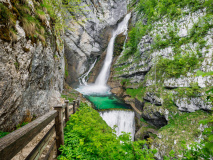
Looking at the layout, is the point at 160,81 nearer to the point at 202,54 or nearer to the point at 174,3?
the point at 202,54

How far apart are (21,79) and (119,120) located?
10.1m

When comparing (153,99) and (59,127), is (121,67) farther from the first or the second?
(59,127)

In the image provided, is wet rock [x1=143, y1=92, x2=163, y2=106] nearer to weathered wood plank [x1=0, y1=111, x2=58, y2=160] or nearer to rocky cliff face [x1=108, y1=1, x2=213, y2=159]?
rocky cliff face [x1=108, y1=1, x2=213, y2=159]

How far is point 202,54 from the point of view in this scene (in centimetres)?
941

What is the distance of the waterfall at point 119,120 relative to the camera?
11.0 meters

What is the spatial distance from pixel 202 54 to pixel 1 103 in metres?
14.3

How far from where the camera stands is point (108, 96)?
17.6m

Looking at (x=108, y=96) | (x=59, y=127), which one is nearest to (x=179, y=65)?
(x=108, y=96)

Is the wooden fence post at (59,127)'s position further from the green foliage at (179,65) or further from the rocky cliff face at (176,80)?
the green foliage at (179,65)

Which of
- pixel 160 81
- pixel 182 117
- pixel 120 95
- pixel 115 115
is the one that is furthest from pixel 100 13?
pixel 182 117

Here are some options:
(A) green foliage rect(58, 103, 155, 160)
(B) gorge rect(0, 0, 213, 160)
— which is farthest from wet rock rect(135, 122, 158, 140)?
(A) green foliage rect(58, 103, 155, 160)

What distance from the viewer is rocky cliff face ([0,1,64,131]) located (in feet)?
8.86

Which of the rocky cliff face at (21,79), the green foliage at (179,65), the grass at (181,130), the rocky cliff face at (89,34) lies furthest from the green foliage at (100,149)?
the rocky cliff face at (89,34)

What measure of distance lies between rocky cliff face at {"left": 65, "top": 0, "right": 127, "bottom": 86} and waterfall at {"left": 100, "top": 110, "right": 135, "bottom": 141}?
1298 centimetres
